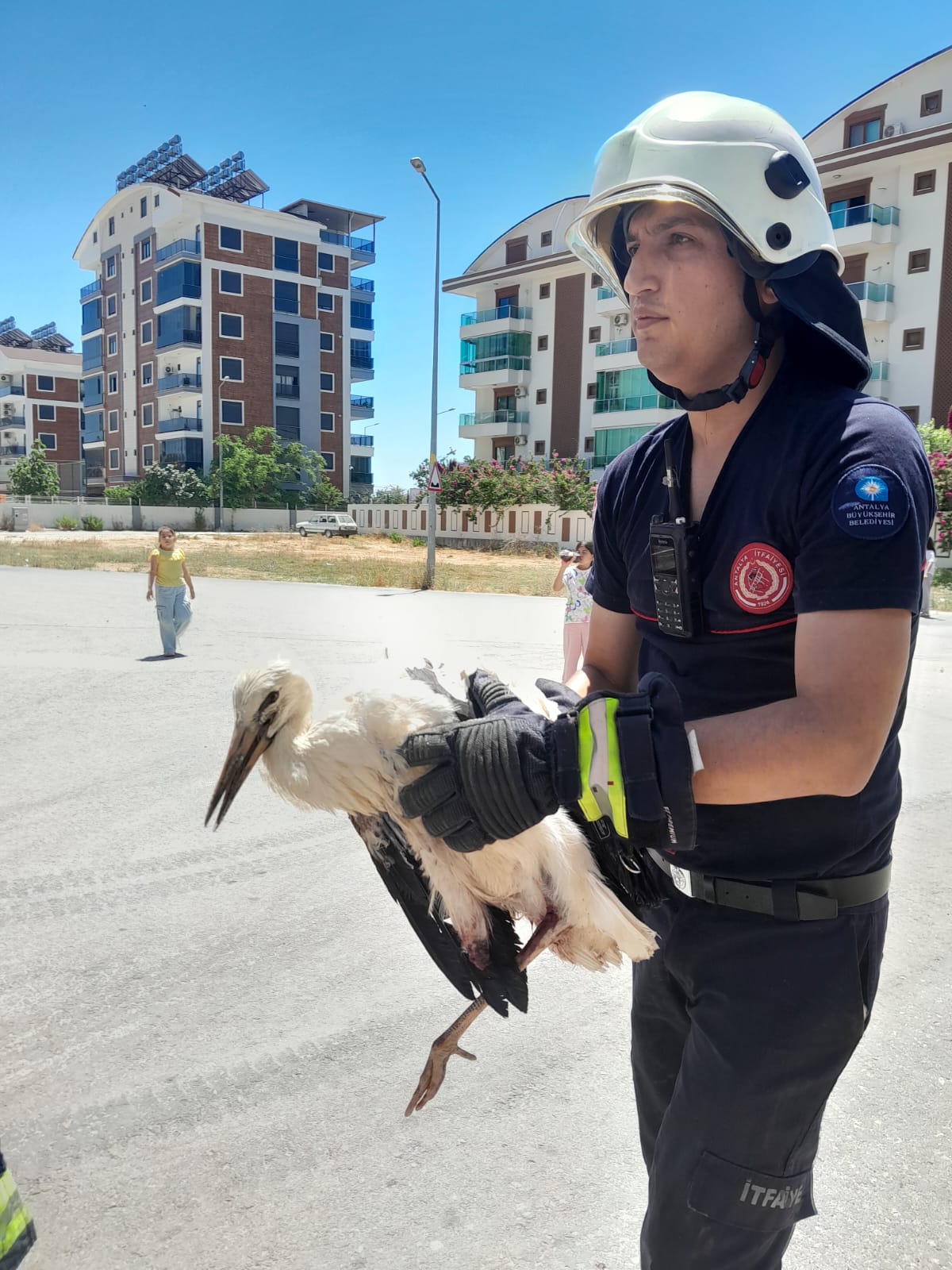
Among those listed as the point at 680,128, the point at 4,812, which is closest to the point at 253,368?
the point at 4,812

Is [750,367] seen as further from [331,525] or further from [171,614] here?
[331,525]

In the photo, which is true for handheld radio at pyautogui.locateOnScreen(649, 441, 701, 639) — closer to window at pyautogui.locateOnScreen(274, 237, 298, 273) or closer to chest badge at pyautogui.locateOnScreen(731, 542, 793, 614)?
chest badge at pyautogui.locateOnScreen(731, 542, 793, 614)

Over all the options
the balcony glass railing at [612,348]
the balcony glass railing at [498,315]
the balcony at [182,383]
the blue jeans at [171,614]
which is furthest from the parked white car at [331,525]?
the blue jeans at [171,614]

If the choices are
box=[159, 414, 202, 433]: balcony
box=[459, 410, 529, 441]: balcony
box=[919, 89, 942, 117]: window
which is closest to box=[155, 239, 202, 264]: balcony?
box=[159, 414, 202, 433]: balcony

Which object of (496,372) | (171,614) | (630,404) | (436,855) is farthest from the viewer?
(496,372)

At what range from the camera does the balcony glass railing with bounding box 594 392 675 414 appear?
4422 centimetres

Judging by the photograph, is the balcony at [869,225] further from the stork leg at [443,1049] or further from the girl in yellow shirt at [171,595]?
the stork leg at [443,1049]

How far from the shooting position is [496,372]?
169 ft

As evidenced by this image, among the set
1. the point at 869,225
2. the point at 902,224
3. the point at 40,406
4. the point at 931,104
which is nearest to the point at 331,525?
the point at 869,225

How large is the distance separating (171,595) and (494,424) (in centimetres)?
4349

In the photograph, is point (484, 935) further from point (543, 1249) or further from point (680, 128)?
point (680, 128)

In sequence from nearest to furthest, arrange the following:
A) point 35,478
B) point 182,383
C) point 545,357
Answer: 1. point 545,357
2. point 182,383
3. point 35,478

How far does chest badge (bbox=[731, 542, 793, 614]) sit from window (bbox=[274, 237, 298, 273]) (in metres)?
64.5

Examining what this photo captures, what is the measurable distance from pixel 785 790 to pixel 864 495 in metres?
0.48
